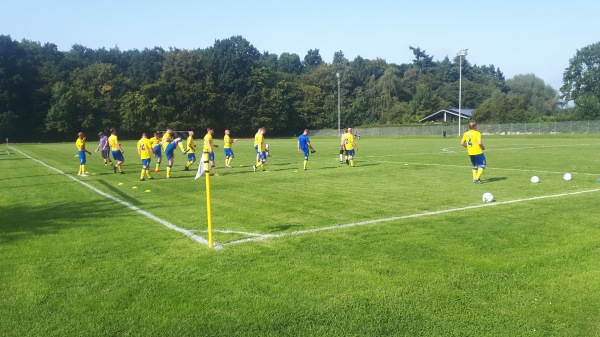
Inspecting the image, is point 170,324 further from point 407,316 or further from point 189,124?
point 189,124

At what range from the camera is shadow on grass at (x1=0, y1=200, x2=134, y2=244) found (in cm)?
866

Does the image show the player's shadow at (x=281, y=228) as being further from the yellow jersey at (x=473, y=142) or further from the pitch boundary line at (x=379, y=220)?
the yellow jersey at (x=473, y=142)

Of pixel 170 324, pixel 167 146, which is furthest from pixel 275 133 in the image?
pixel 170 324

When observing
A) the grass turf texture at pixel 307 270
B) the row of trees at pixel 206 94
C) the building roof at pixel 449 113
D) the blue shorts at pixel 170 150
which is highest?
the row of trees at pixel 206 94

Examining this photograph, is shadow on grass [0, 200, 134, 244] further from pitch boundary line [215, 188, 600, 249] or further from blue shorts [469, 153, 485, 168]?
blue shorts [469, 153, 485, 168]

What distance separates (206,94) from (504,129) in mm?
54194

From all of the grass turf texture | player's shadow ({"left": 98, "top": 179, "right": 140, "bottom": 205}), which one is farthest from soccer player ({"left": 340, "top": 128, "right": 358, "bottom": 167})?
player's shadow ({"left": 98, "top": 179, "right": 140, "bottom": 205})

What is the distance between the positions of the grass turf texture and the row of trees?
244 feet

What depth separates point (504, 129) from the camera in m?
72.4

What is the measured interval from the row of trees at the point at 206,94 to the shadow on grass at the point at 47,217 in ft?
251

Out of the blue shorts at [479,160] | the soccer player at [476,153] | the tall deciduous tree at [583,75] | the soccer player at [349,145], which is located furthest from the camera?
the tall deciduous tree at [583,75]

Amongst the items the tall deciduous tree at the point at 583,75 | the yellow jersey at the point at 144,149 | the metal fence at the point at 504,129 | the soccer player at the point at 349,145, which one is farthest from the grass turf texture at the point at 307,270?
the tall deciduous tree at the point at 583,75

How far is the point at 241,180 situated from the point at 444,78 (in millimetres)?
120785

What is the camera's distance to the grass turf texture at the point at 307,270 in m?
4.57
